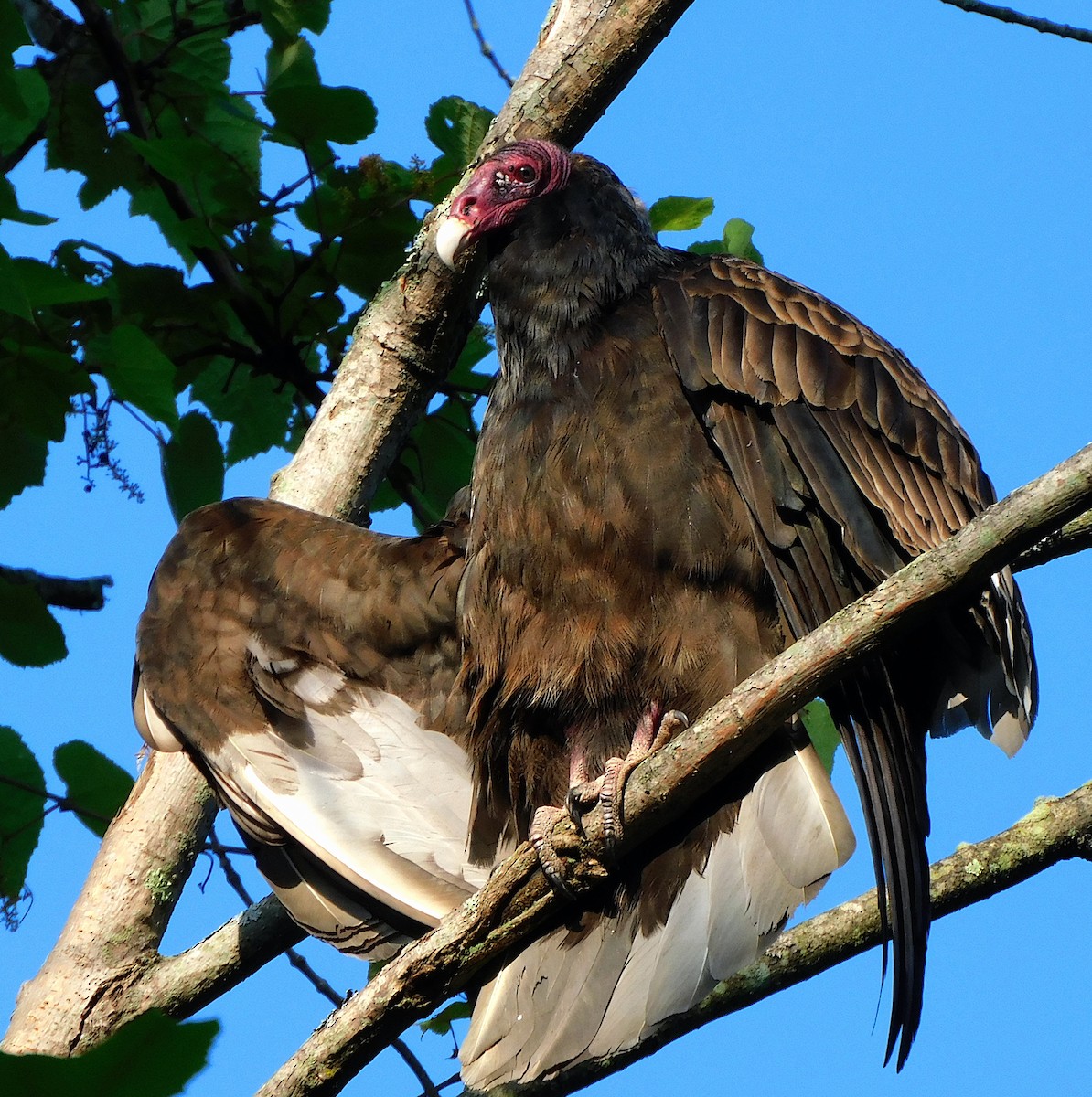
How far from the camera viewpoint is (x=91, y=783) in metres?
3.24

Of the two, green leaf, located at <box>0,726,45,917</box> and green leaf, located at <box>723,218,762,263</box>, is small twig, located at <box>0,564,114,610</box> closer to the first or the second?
green leaf, located at <box>0,726,45,917</box>

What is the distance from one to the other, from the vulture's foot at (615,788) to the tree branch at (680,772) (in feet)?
0.11

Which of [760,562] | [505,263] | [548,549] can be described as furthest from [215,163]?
[760,562]

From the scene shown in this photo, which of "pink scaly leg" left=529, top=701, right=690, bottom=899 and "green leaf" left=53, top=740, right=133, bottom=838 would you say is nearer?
"pink scaly leg" left=529, top=701, right=690, bottom=899

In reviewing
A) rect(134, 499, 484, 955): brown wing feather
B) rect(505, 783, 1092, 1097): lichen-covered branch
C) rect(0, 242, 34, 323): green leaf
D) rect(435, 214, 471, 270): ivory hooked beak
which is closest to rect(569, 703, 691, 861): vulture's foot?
rect(505, 783, 1092, 1097): lichen-covered branch

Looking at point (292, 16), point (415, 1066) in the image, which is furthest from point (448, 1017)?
point (292, 16)

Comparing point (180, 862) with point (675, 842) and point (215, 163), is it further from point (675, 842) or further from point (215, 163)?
point (215, 163)

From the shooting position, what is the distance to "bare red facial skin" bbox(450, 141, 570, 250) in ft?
11.3

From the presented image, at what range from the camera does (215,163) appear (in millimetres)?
3422

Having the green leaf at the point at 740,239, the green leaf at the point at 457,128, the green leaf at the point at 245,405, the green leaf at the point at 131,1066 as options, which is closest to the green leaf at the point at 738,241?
the green leaf at the point at 740,239

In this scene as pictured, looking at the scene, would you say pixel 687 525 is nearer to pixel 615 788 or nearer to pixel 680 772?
pixel 615 788

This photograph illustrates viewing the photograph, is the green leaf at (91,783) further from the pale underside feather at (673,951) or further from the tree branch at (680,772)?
the tree branch at (680,772)

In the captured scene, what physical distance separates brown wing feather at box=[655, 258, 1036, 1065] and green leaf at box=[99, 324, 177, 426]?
1.10 meters

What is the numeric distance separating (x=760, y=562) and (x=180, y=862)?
4.65ft
